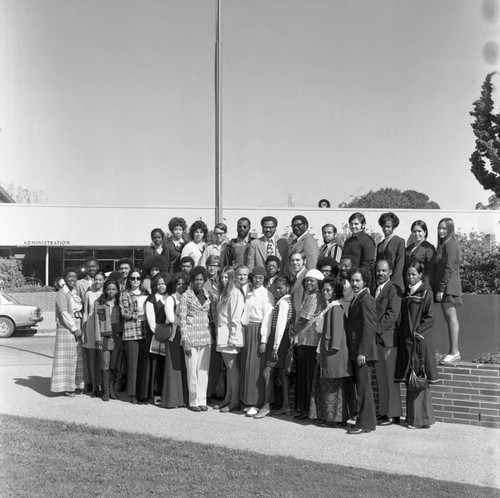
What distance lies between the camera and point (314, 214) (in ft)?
104

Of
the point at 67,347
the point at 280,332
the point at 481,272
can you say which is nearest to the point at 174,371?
the point at 280,332

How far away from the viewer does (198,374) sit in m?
8.70

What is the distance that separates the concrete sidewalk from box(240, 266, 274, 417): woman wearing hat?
30cm

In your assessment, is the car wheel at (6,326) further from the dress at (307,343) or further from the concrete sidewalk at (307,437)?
the dress at (307,343)

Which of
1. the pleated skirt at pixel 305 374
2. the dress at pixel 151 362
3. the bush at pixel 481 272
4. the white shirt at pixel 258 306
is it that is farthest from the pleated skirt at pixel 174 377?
the bush at pixel 481 272

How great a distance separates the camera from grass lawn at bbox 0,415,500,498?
541cm

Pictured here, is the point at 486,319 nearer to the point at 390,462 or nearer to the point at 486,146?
the point at 390,462

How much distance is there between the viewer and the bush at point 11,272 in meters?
30.0

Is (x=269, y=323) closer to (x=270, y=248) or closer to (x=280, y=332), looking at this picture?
(x=280, y=332)

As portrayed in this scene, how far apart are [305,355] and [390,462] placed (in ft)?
6.65

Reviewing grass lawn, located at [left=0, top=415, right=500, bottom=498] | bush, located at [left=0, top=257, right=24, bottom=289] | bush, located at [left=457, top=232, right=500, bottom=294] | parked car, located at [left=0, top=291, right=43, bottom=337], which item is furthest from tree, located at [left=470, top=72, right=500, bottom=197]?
bush, located at [left=0, top=257, right=24, bottom=289]

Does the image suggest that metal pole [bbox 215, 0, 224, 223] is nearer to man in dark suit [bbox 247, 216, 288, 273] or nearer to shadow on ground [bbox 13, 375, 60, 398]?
man in dark suit [bbox 247, 216, 288, 273]

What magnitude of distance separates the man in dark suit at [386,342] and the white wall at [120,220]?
2273 cm

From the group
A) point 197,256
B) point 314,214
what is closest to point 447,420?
point 197,256
